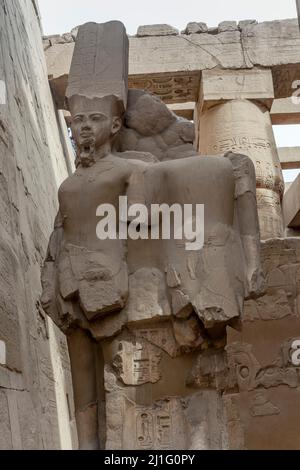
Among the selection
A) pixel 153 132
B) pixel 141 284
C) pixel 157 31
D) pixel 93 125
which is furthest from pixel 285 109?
pixel 141 284

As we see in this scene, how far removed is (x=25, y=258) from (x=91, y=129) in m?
1.86

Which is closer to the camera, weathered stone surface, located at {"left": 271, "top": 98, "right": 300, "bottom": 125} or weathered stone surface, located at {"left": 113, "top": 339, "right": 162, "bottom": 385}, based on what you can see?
weathered stone surface, located at {"left": 113, "top": 339, "right": 162, "bottom": 385}

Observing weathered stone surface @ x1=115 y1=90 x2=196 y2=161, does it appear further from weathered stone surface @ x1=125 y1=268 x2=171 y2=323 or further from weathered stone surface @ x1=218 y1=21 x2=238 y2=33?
weathered stone surface @ x1=218 y1=21 x2=238 y2=33

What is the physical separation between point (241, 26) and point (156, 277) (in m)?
7.03

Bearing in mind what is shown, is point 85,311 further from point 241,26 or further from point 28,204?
point 241,26

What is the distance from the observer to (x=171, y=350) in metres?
3.18

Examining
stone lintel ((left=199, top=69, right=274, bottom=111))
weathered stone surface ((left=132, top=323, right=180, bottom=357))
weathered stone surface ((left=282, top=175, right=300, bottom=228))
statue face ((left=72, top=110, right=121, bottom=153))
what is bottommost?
weathered stone surface ((left=132, top=323, right=180, bottom=357))

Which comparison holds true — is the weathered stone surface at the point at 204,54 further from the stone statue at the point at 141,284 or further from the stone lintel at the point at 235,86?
the stone statue at the point at 141,284

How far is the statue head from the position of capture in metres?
3.47

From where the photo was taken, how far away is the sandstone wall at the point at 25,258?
407 cm

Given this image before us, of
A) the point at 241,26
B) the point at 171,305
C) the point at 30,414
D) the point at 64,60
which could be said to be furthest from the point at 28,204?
the point at 241,26

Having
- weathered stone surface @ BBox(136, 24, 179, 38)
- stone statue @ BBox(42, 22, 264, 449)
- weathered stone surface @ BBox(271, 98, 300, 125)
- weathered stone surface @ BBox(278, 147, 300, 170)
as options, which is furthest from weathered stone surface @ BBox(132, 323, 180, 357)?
weathered stone surface @ BBox(278, 147, 300, 170)

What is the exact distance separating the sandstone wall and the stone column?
2.43 m
